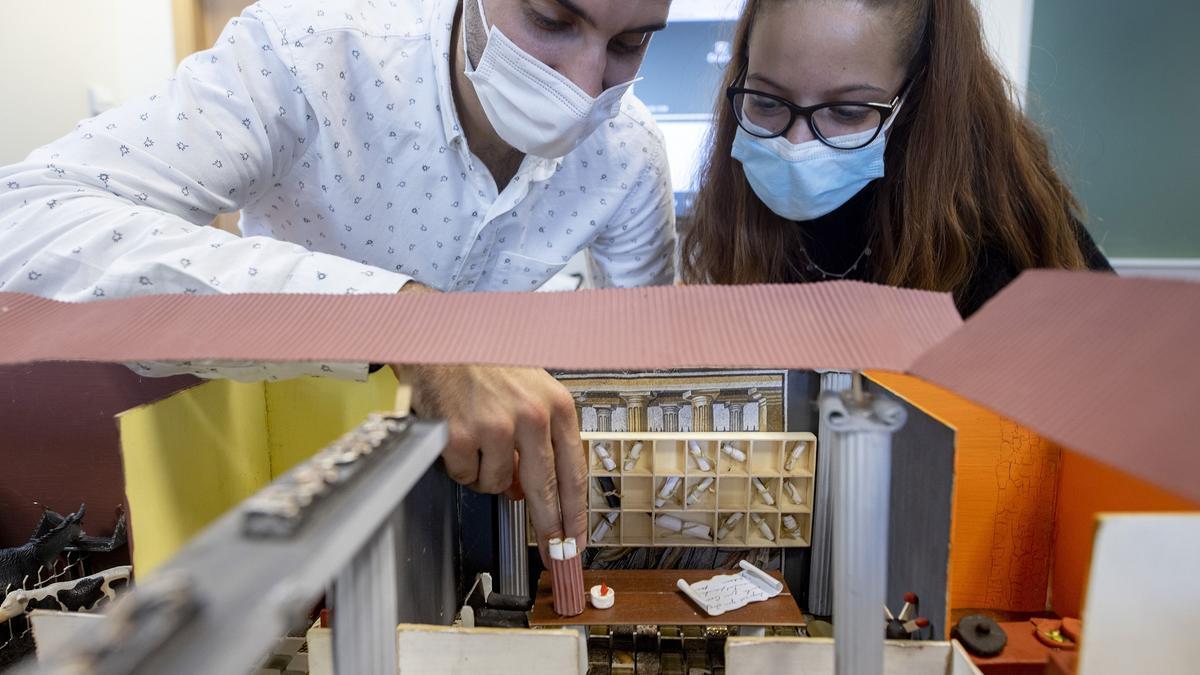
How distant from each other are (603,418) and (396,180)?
592 mm

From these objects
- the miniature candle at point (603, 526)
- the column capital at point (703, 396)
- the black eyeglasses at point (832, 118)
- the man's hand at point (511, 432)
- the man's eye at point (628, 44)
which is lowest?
the miniature candle at point (603, 526)

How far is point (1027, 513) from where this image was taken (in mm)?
915

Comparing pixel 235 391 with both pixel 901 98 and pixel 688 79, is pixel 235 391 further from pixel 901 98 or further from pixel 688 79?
pixel 688 79

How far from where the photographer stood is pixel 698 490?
1.10 metres

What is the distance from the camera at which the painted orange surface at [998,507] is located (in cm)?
91

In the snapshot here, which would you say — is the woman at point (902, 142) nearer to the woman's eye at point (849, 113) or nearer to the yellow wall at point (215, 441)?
the woman's eye at point (849, 113)

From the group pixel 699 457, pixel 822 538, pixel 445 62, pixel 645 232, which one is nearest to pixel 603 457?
pixel 699 457

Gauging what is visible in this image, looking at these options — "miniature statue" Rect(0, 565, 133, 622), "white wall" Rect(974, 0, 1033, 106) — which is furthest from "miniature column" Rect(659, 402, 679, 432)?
"white wall" Rect(974, 0, 1033, 106)

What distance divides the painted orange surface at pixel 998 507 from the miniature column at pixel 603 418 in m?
0.42

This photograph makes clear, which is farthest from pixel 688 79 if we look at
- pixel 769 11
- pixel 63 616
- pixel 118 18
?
pixel 63 616

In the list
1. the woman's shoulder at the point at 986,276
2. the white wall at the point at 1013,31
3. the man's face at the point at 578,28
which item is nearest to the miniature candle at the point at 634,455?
the man's face at the point at 578,28

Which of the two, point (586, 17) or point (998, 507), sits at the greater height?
point (586, 17)

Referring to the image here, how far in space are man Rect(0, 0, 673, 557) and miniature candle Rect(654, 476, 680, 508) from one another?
29cm

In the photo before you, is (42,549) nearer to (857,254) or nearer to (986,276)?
(857,254)
